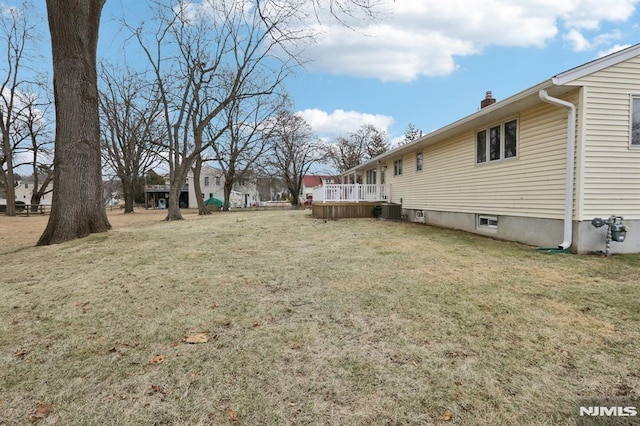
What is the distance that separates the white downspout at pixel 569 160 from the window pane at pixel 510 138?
5.47 feet

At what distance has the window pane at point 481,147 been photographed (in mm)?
9570

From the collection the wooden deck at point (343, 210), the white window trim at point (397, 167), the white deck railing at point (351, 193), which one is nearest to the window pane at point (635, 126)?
the white window trim at point (397, 167)

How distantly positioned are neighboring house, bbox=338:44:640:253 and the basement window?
40 millimetres

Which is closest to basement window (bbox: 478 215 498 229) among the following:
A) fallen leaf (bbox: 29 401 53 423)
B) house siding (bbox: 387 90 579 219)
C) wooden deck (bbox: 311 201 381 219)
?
house siding (bbox: 387 90 579 219)

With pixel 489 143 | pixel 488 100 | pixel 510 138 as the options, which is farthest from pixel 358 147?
pixel 510 138

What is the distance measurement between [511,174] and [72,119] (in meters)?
10.8

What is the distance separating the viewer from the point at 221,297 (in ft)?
13.5

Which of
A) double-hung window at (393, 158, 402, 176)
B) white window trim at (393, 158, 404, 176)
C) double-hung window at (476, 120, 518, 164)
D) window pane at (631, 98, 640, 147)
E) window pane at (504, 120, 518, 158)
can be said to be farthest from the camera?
double-hung window at (393, 158, 402, 176)

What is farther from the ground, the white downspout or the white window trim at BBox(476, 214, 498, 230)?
the white downspout

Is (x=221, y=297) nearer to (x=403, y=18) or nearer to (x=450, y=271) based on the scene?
(x=450, y=271)

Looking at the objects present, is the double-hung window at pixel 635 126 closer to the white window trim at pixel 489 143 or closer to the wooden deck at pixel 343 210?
the white window trim at pixel 489 143

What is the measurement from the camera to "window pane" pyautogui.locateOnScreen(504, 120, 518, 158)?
27.1ft

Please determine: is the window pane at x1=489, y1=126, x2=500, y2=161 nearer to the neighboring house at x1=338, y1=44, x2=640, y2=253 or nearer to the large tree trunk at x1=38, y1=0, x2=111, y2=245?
the neighboring house at x1=338, y1=44, x2=640, y2=253

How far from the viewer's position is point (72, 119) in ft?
27.0
